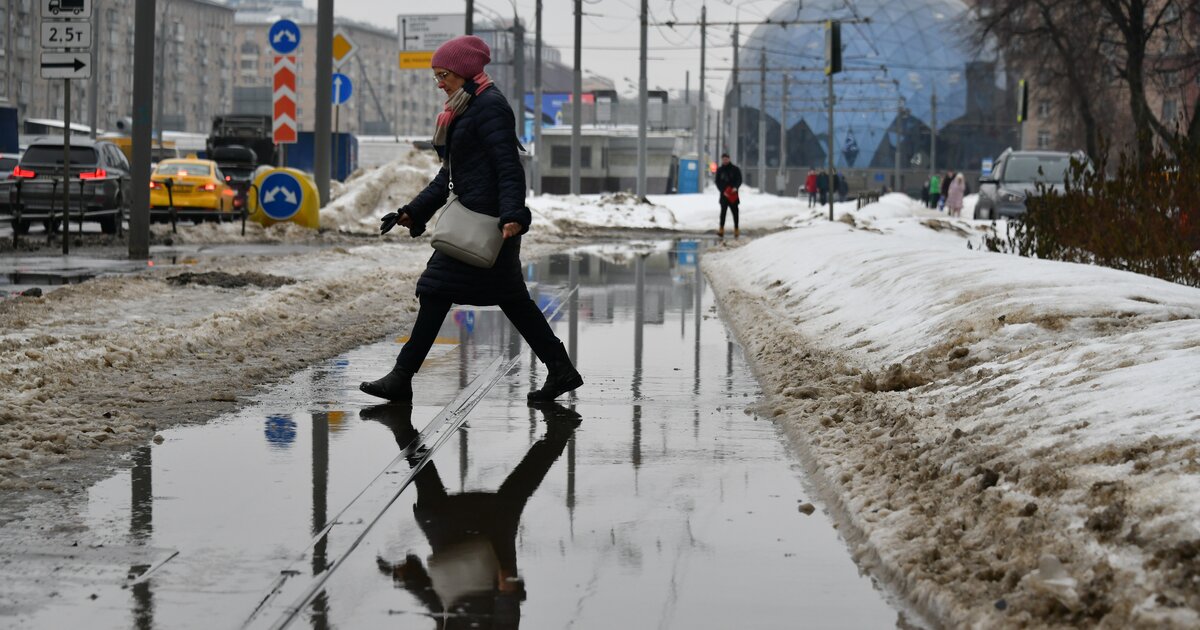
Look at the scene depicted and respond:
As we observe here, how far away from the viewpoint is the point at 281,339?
12227 millimetres

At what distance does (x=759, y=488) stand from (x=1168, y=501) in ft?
6.98

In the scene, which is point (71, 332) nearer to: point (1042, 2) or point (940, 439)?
point (940, 439)

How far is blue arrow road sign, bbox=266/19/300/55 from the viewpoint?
1091 inches

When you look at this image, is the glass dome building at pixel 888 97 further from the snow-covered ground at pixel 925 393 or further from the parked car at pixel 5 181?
the snow-covered ground at pixel 925 393

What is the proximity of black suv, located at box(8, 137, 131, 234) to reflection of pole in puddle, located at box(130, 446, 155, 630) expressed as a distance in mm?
18073

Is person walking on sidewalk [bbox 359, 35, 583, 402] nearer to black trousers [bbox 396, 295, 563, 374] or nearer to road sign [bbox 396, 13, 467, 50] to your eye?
black trousers [bbox 396, 295, 563, 374]

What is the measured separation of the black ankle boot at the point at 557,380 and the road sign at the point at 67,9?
526 inches

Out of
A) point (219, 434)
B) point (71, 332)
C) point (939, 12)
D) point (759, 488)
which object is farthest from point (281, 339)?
point (939, 12)

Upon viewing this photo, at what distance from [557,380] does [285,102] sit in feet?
62.5

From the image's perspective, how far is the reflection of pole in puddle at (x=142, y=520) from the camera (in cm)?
478

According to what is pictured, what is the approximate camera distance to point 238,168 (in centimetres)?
4444

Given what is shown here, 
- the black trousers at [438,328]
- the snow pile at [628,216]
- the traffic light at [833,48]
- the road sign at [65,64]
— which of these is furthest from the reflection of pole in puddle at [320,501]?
the snow pile at [628,216]

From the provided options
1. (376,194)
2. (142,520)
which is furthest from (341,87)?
(142,520)

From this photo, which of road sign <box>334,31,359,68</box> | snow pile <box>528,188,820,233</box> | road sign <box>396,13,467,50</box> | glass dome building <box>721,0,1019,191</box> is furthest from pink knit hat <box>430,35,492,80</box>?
glass dome building <box>721,0,1019,191</box>
